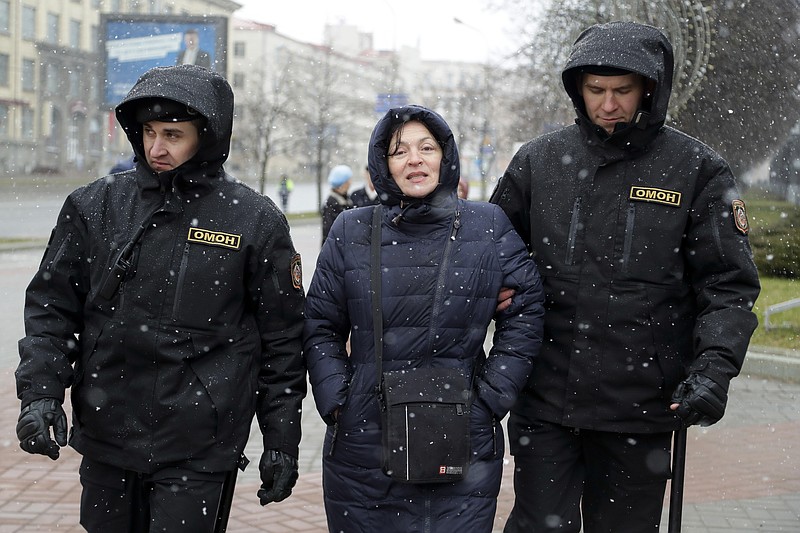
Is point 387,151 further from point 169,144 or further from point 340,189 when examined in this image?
point 340,189

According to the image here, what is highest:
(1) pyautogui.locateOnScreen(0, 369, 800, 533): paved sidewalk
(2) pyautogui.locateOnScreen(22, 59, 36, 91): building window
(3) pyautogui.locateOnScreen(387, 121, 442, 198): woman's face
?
(2) pyautogui.locateOnScreen(22, 59, 36, 91): building window

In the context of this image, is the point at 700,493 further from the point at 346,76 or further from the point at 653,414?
the point at 346,76

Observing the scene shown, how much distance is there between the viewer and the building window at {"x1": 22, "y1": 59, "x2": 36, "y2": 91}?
30.7 m

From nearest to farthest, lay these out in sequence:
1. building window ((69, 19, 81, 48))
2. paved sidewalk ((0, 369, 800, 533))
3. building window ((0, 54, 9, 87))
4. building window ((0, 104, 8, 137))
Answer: paved sidewalk ((0, 369, 800, 533))
building window ((69, 19, 81, 48))
building window ((0, 54, 9, 87))
building window ((0, 104, 8, 137))

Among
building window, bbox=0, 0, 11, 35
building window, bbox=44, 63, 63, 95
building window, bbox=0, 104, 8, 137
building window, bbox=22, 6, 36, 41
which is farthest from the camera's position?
building window, bbox=0, 0, 11, 35

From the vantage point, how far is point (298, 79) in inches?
1861

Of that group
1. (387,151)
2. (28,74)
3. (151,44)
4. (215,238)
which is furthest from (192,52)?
(28,74)

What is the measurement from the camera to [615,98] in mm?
3381

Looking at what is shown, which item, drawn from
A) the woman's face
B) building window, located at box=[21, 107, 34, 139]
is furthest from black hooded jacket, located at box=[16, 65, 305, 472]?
building window, located at box=[21, 107, 34, 139]

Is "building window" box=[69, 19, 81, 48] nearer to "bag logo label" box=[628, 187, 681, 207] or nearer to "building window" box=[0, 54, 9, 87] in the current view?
"building window" box=[0, 54, 9, 87]

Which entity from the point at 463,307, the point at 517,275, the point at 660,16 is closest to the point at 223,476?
the point at 463,307

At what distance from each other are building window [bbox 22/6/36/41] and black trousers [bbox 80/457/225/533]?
103 feet

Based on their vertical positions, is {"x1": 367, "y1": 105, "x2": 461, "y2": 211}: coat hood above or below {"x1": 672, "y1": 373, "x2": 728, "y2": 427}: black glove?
above

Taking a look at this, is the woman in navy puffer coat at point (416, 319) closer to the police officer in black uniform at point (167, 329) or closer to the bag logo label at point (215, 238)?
the police officer in black uniform at point (167, 329)
